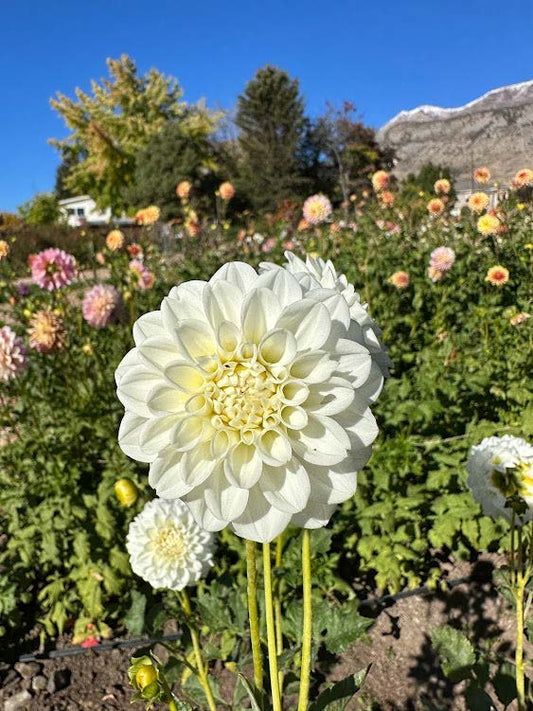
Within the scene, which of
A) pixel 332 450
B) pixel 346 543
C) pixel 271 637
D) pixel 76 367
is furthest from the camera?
pixel 76 367

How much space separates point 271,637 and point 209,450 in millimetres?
300

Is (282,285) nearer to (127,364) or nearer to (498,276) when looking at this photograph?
(127,364)

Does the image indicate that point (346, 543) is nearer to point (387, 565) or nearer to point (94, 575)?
point (387, 565)

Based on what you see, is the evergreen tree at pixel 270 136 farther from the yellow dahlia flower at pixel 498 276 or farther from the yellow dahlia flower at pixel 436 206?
the yellow dahlia flower at pixel 498 276

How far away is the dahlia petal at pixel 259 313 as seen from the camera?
2.18ft

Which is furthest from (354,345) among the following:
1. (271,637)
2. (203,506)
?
(271,637)

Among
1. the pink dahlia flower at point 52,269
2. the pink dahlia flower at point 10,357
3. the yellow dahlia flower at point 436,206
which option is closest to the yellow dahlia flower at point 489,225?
the yellow dahlia flower at point 436,206

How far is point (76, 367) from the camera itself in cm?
289

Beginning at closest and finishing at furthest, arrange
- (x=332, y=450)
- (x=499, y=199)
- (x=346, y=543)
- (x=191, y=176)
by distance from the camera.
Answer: (x=332, y=450) < (x=346, y=543) < (x=499, y=199) < (x=191, y=176)

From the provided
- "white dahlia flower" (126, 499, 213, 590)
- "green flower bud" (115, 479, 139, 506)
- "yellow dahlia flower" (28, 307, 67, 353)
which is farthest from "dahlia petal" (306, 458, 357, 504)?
"yellow dahlia flower" (28, 307, 67, 353)

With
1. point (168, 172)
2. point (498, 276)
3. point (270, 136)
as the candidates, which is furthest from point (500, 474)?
point (270, 136)

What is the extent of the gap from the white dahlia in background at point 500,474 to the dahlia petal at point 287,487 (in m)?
0.63

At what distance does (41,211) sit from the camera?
98.8 feet

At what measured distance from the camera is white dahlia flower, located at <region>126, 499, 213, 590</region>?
1.49 meters
